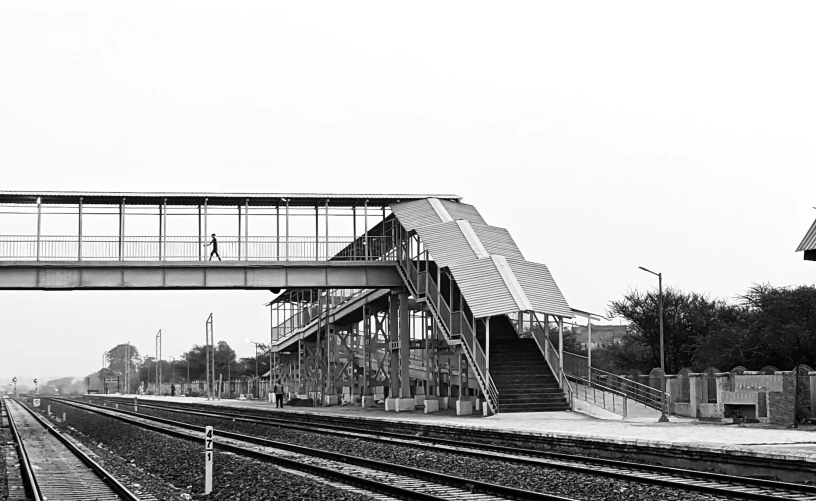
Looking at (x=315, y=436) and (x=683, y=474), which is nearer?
(x=683, y=474)

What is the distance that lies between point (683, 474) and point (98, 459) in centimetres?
1619

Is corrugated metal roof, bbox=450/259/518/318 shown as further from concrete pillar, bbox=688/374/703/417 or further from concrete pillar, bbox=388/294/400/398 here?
concrete pillar, bbox=388/294/400/398

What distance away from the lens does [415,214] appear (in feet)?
164

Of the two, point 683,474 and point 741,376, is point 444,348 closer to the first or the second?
point 741,376

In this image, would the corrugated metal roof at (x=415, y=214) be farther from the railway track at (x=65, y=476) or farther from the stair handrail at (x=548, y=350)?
the railway track at (x=65, y=476)

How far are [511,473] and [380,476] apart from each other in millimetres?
2558

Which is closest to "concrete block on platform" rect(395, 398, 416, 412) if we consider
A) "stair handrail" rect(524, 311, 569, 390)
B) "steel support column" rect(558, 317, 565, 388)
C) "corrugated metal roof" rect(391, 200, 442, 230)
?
"stair handrail" rect(524, 311, 569, 390)

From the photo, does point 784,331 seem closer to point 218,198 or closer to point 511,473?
point 218,198

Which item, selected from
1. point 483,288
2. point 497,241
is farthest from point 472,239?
point 483,288

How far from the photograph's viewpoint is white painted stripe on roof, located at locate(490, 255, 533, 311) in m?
41.4

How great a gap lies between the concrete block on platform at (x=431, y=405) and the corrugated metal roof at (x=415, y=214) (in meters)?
8.37

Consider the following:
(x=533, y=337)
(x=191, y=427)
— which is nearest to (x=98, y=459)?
(x=191, y=427)

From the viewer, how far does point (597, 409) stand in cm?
4122

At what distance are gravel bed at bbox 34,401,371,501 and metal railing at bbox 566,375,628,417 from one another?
17.8 meters
